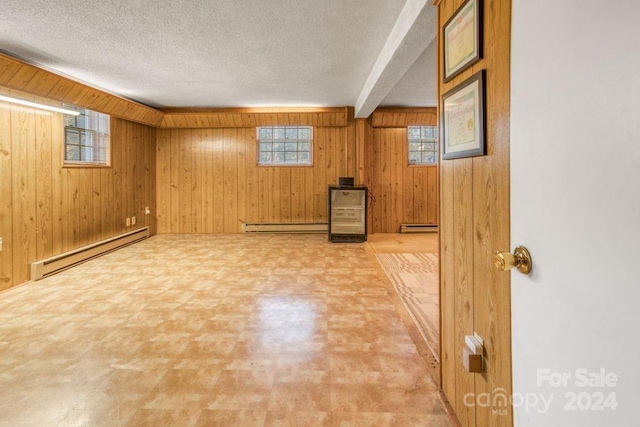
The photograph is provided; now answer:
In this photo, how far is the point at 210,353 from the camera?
2.11 meters

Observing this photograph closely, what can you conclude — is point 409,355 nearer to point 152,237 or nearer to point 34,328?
point 34,328

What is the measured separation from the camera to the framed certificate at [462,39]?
127 cm

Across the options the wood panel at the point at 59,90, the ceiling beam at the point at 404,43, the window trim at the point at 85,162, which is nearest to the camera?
the ceiling beam at the point at 404,43

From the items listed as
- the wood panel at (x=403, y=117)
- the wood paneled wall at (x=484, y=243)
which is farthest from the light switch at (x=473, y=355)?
the wood panel at (x=403, y=117)

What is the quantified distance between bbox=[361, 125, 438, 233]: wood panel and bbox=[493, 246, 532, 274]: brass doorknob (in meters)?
5.41

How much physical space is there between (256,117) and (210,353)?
4.62 m

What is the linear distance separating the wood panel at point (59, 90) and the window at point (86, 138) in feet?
0.85

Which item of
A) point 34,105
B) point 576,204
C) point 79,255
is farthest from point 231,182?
point 576,204

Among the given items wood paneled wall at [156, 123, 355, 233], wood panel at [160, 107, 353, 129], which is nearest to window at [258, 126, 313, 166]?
wood paneled wall at [156, 123, 355, 233]

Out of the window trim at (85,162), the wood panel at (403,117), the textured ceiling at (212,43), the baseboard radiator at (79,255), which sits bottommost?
the baseboard radiator at (79,255)

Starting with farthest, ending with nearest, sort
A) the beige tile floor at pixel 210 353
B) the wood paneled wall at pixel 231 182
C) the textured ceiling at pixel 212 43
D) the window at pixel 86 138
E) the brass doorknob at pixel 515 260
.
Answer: the wood paneled wall at pixel 231 182 < the window at pixel 86 138 < the textured ceiling at pixel 212 43 < the beige tile floor at pixel 210 353 < the brass doorknob at pixel 515 260

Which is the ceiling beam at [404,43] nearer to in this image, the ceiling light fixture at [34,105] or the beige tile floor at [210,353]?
the beige tile floor at [210,353]

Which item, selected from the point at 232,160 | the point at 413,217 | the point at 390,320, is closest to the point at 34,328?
the point at 390,320

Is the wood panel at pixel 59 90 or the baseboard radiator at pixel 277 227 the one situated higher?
the wood panel at pixel 59 90
